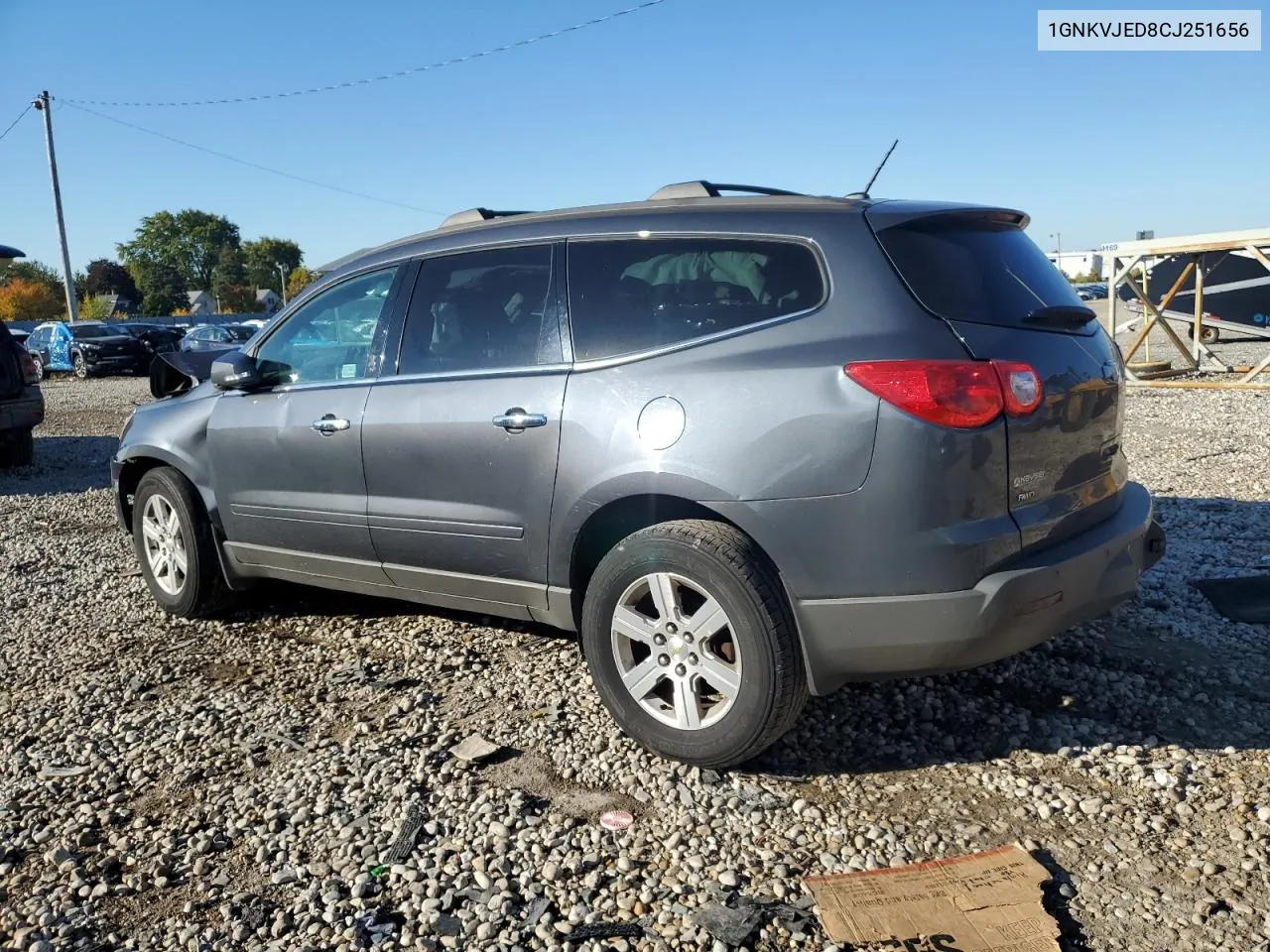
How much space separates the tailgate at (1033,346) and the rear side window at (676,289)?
0.33m

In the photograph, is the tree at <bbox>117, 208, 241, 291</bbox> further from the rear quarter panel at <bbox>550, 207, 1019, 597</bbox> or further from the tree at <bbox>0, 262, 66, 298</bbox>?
the rear quarter panel at <bbox>550, 207, 1019, 597</bbox>

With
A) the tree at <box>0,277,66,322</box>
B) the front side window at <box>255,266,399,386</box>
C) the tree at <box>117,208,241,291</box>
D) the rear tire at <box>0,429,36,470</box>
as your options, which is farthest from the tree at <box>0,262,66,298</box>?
the front side window at <box>255,266,399,386</box>

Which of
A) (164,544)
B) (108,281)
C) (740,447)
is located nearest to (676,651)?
(740,447)

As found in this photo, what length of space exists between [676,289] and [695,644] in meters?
1.20

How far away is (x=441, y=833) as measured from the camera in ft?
10.2

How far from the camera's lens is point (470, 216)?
4547 mm

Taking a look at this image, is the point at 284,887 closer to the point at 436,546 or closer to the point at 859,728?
the point at 436,546

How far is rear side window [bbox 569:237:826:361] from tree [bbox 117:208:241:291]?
10700cm

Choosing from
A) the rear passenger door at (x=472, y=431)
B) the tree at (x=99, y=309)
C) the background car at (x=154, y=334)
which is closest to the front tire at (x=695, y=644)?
the rear passenger door at (x=472, y=431)

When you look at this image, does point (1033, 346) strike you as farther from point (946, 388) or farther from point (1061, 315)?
point (946, 388)

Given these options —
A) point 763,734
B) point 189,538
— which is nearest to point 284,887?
point 763,734

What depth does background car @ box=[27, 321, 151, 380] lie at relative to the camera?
27594 millimetres

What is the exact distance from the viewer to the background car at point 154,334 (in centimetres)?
2914

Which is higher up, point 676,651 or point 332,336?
point 332,336
